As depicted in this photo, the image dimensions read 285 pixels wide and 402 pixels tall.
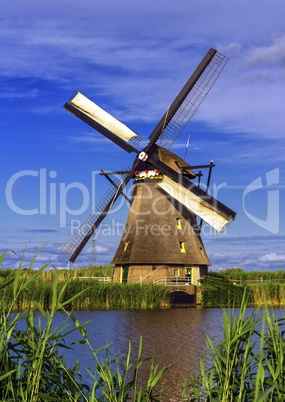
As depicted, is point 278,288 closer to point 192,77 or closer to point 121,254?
point 121,254

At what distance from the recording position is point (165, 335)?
49.7 ft

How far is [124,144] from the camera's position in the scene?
26.3m

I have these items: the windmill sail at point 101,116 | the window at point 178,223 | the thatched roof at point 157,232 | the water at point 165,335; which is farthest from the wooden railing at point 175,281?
the windmill sail at point 101,116

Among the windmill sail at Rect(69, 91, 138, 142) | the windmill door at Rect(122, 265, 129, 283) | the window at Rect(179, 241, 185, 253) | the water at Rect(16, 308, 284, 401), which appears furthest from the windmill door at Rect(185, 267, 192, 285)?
the windmill sail at Rect(69, 91, 138, 142)

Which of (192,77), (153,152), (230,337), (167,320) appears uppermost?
(192,77)

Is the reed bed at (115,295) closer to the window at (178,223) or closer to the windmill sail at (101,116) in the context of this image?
the window at (178,223)

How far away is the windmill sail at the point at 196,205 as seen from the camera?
2442 centimetres

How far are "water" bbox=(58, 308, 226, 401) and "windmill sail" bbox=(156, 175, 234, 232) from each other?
3914 millimetres

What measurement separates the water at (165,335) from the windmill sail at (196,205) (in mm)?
3914

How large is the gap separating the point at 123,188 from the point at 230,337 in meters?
22.3

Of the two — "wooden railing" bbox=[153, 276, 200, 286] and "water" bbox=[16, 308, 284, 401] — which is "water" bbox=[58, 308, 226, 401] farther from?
"wooden railing" bbox=[153, 276, 200, 286]

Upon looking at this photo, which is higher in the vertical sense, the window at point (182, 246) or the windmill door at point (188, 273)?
the window at point (182, 246)

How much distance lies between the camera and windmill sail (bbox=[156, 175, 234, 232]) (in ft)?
80.1

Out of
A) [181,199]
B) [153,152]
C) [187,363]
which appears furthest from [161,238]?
[187,363]
